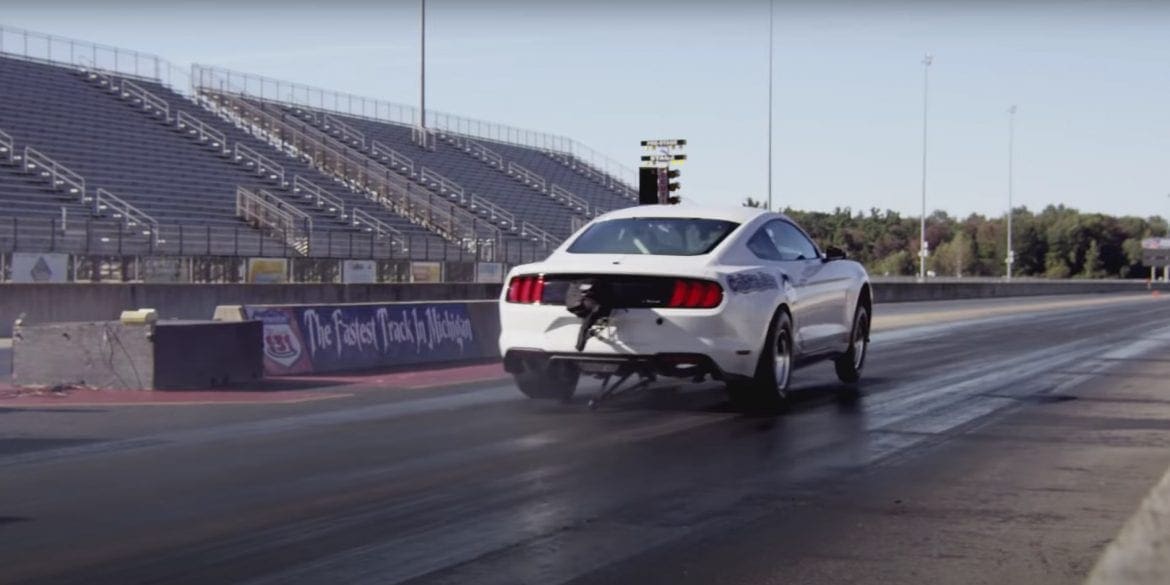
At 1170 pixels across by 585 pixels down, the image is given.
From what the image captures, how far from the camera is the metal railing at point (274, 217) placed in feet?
121

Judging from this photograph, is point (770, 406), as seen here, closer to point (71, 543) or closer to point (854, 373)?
point (854, 373)

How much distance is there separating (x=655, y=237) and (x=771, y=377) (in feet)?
5.27

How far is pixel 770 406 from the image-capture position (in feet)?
40.0

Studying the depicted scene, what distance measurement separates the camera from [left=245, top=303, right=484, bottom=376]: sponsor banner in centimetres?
1636

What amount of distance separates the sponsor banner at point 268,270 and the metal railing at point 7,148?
28.0 feet

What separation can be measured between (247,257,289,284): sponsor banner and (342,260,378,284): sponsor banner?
1.86m

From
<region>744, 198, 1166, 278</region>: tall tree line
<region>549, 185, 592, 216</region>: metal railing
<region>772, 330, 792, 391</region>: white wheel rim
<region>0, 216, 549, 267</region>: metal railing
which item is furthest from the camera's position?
<region>744, 198, 1166, 278</region>: tall tree line

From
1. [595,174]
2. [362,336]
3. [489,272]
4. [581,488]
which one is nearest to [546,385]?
[581,488]

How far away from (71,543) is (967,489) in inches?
197

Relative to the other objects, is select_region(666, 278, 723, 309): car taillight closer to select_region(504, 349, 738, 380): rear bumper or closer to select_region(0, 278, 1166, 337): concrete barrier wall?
select_region(504, 349, 738, 380): rear bumper

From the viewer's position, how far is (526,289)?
11781mm

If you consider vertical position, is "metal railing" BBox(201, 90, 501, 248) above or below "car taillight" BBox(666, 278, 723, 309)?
above

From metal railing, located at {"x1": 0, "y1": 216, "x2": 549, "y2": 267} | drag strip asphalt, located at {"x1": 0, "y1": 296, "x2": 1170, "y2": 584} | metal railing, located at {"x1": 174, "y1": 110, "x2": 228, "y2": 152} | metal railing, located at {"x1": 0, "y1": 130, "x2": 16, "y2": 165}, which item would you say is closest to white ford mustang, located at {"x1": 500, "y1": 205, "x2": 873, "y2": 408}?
drag strip asphalt, located at {"x1": 0, "y1": 296, "x2": 1170, "y2": 584}

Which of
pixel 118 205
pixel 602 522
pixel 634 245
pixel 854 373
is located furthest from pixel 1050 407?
pixel 118 205
